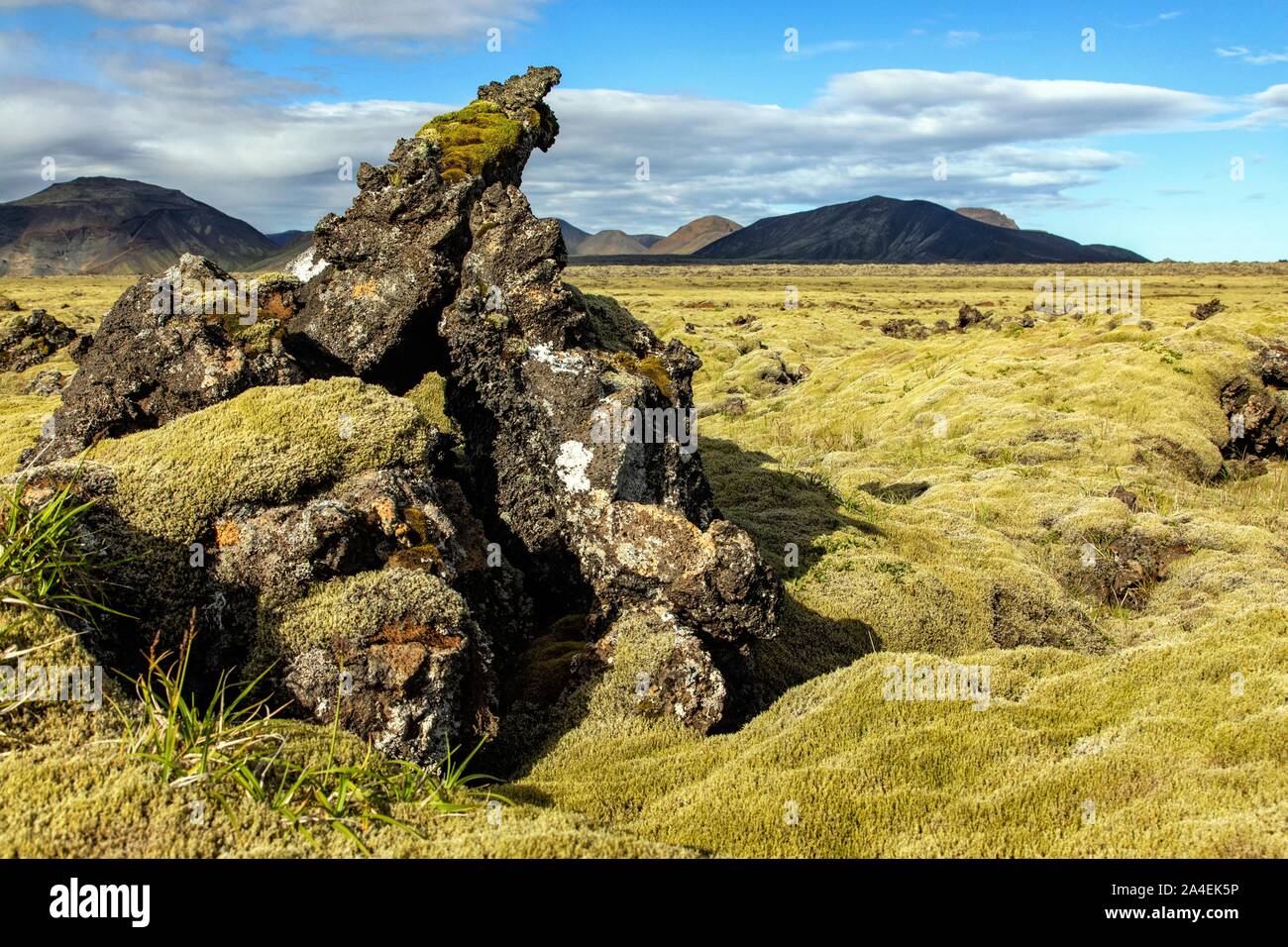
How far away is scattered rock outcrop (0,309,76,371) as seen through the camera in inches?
1672

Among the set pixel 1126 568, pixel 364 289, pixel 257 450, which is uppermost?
pixel 364 289

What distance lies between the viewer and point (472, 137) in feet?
53.3

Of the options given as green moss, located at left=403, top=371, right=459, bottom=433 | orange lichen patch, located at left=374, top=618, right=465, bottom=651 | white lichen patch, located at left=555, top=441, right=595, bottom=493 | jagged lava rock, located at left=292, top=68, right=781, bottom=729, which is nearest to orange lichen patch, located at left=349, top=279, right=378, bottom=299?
jagged lava rock, located at left=292, top=68, right=781, bottom=729

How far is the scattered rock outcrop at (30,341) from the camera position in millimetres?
42469

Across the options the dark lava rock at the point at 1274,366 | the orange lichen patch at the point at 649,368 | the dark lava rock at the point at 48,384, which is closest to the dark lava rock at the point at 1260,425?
the dark lava rock at the point at 1274,366

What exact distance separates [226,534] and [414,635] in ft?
8.25

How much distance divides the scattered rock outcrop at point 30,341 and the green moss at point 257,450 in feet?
130

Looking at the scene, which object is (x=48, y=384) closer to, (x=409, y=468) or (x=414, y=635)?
(x=409, y=468)

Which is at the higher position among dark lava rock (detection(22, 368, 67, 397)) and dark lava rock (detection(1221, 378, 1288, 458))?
dark lava rock (detection(22, 368, 67, 397))

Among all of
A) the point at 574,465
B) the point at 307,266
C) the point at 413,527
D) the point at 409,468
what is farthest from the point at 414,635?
the point at 307,266

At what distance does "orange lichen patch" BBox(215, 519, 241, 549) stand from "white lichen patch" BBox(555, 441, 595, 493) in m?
4.62

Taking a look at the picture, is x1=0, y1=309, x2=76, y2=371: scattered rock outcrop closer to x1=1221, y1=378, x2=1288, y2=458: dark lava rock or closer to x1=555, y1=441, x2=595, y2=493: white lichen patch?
x1=555, y1=441, x2=595, y2=493: white lichen patch

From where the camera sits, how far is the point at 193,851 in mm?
5707

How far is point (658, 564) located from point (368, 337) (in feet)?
19.9
